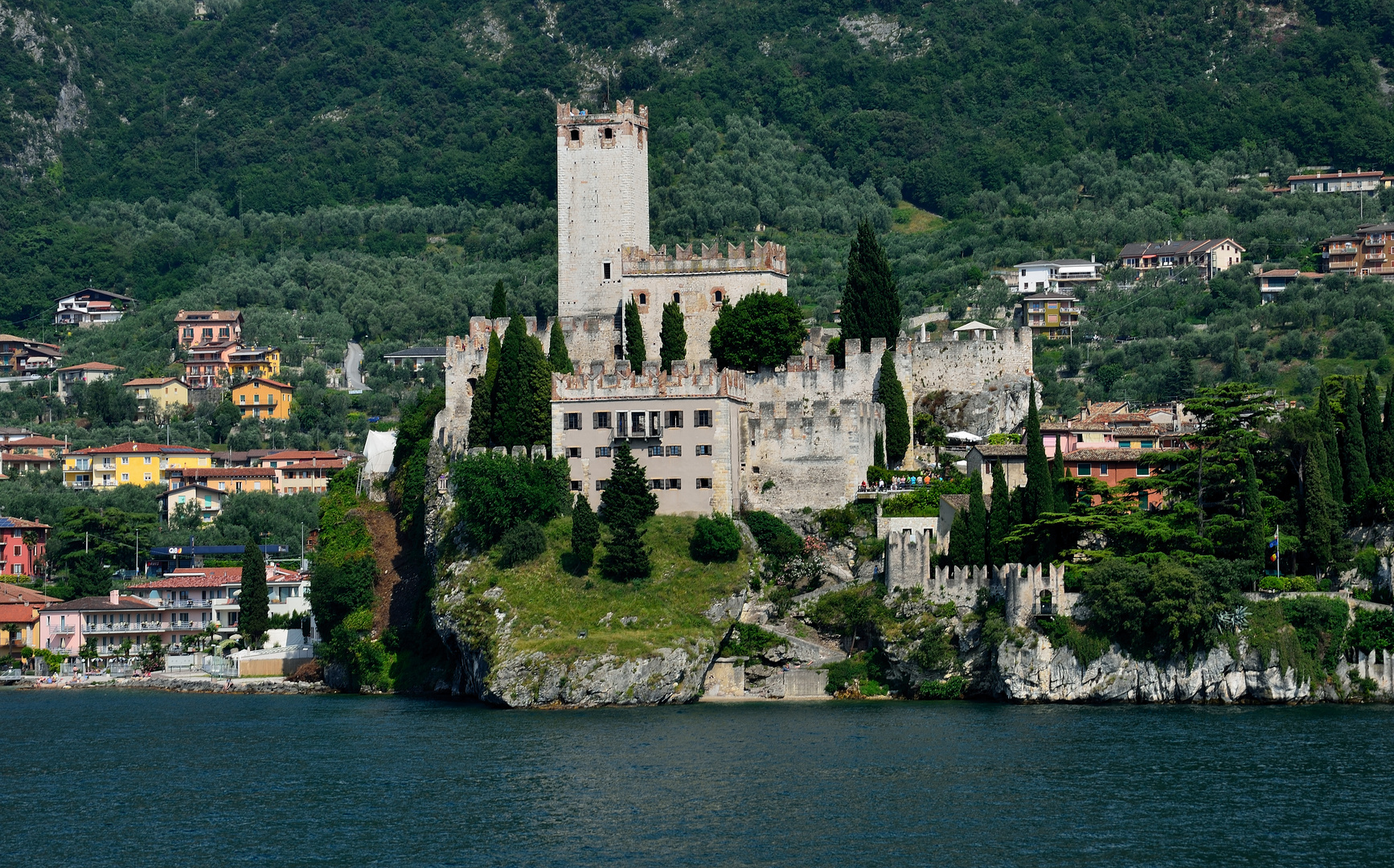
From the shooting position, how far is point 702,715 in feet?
228

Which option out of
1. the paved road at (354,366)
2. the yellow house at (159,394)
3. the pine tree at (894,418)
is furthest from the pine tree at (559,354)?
the yellow house at (159,394)

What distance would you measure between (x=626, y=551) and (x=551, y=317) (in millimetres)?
17399

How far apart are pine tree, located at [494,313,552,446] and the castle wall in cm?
787

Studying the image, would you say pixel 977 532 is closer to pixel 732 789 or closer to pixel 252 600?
pixel 732 789

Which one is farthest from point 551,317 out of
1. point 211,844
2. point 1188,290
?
point 1188,290

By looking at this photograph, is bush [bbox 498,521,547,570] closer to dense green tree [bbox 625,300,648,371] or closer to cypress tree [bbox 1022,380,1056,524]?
dense green tree [bbox 625,300,648,371]

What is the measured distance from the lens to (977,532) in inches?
2908

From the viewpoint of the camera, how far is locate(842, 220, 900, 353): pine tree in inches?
3401

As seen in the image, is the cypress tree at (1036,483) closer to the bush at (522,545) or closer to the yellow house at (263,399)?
the bush at (522,545)

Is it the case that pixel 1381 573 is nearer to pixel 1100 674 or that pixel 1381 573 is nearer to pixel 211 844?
pixel 1100 674

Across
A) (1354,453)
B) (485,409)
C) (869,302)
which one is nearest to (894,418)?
(869,302)

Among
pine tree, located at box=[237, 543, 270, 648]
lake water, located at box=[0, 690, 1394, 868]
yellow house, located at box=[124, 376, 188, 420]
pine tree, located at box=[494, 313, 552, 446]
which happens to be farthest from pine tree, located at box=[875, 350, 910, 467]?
yellow house, located at box=[124, 376, 188, 420]

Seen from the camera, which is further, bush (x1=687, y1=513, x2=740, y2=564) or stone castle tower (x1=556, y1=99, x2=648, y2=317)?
stone castle tower (x1=556, y1=99, x2=648, y2=317)

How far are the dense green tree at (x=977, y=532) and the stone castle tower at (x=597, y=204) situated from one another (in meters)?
21.6
